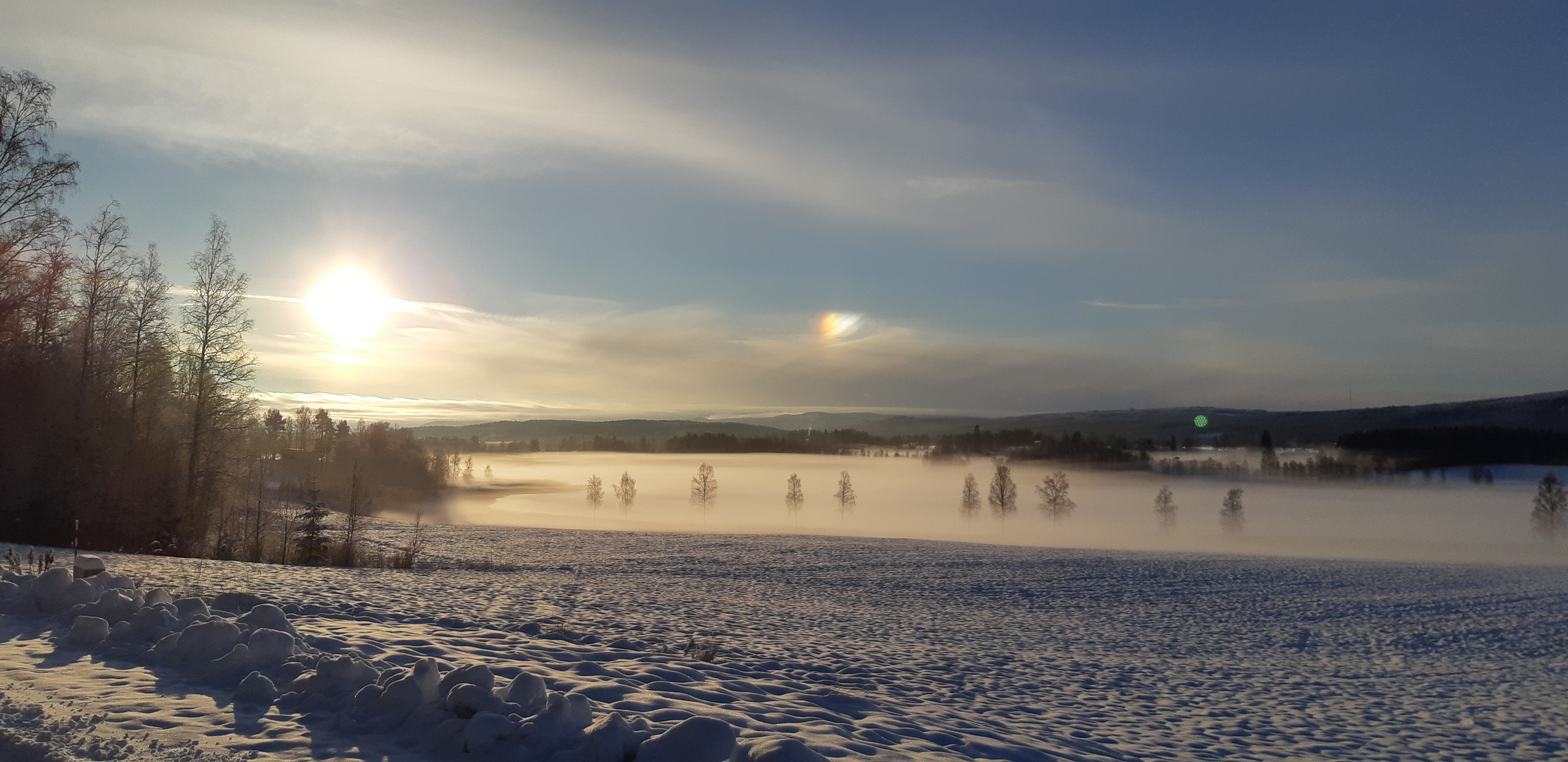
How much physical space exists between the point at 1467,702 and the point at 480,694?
17741mm

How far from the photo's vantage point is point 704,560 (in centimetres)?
4000

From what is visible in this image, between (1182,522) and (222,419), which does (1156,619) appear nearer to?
(222,419)

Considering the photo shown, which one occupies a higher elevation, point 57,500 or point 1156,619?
point 57,500

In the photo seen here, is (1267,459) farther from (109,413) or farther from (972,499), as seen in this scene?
(109,413)

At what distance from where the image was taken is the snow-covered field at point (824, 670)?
6555mm

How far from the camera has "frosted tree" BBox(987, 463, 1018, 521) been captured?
126 meters

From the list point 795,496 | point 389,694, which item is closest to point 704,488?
point 795,496

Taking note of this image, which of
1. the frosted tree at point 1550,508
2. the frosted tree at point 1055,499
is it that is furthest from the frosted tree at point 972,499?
the frosted tree at point 1550,508

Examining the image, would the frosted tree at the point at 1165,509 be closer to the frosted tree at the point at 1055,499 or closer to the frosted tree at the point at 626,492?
the frosted tree at the point at 1055,499

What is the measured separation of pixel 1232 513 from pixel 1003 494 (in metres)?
34.3

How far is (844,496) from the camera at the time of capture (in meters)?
136

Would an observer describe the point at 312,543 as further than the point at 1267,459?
No

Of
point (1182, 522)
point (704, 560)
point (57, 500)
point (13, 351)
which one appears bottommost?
point (1182, 522)

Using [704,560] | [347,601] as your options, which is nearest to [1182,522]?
[704,560]
